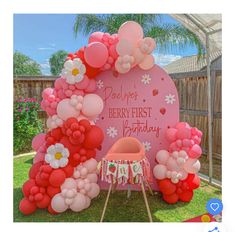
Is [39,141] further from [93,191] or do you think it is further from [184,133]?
[184,133]

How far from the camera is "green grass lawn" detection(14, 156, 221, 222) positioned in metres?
3.00

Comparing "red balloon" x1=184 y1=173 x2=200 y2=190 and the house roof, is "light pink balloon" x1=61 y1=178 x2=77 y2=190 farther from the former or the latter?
the house roof

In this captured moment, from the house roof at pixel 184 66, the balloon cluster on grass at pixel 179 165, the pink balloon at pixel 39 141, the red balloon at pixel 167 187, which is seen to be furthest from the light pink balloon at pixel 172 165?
the house roof at pixel 184 66

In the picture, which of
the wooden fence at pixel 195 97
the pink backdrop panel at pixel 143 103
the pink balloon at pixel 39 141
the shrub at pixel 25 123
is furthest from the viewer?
the shrub at pixel 25 123

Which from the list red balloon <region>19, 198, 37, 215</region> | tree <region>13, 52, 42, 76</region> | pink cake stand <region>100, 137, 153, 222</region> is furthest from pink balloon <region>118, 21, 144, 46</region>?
tree <region>13, 52, 42, 76</region>

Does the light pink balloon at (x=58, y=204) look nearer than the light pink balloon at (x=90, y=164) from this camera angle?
Yes

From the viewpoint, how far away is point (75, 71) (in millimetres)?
3127

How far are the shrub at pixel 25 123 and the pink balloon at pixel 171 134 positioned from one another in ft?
8.74

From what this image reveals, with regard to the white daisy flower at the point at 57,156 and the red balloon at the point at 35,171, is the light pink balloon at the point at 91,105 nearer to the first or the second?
the white daisy flower at the point at 57,156

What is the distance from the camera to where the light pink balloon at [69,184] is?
3026mm

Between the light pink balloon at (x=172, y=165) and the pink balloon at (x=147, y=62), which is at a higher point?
the pink balloon at (x=147, y=62)
